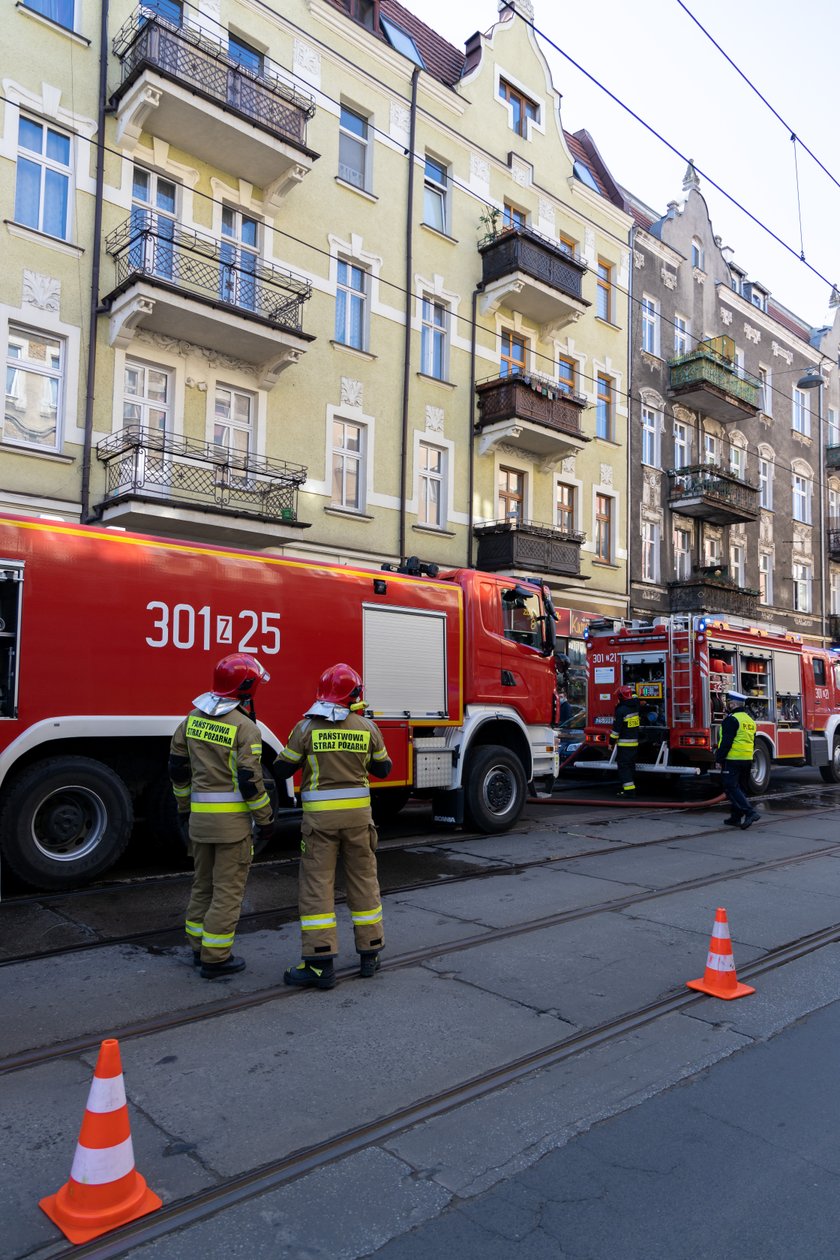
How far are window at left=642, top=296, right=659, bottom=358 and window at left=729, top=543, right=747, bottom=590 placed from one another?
24.6 feet

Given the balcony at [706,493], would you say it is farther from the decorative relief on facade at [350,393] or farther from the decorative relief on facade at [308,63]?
the decorative relief on facade at [308,63]

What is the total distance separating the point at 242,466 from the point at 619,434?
13429 millimetres

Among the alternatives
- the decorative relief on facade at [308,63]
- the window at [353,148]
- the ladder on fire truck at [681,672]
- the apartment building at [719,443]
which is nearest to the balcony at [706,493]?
the apartment building at [719,443]

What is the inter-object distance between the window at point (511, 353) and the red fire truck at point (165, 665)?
42.5 ft

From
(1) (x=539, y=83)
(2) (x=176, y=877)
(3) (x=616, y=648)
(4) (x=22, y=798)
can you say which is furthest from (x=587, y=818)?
(1) (x=539, y=83)

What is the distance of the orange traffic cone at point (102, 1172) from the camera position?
288cm

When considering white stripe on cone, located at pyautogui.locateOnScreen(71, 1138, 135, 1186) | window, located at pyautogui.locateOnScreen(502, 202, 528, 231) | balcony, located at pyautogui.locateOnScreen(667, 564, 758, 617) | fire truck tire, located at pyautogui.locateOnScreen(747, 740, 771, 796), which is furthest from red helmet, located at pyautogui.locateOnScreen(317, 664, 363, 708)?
balcony, located at pyautogui.locateOnScreen(667, 564, 758, 617)

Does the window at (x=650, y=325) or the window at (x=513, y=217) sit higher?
the window at (x=513, y=217)

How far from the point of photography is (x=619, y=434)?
26359mm

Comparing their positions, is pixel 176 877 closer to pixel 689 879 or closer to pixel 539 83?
pixel 689 879

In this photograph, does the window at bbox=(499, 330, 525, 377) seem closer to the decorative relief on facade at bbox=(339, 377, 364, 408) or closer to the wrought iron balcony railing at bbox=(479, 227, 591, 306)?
the wrought iron balcony railing at bbox=(479, 227, 591, 306)

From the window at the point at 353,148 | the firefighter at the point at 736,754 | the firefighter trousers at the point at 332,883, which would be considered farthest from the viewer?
the window at the point at 353,148

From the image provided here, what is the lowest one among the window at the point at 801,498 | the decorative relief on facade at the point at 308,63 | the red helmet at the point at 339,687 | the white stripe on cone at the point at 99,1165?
the white stripe on cone at the point at 99,1165

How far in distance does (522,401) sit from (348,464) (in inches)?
194
